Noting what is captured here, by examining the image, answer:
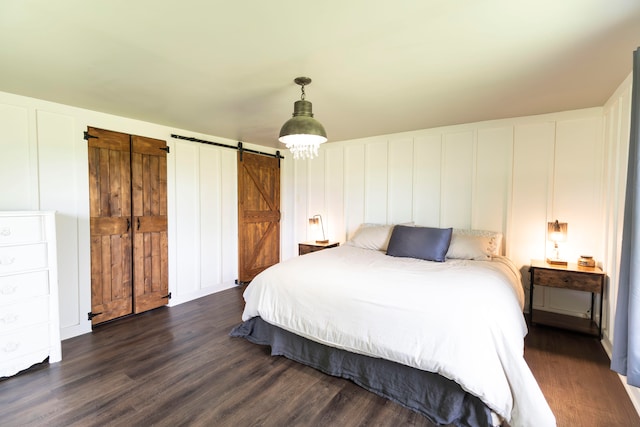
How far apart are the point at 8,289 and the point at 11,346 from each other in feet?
1.42

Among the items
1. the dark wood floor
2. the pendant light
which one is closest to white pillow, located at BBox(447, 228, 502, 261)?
the dark wood floor

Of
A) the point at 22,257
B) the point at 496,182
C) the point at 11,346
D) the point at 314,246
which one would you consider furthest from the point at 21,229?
the point at 496,182

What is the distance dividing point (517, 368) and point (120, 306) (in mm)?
3757

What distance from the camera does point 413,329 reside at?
1813mm

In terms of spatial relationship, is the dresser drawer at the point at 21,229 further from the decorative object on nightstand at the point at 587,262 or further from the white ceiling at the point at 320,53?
the decorative object on nightstand at the point at 587,262

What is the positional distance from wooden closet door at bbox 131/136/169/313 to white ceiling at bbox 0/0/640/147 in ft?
Answer: 2.11

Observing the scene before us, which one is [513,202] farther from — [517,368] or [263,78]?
[263,78]

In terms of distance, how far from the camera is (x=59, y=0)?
4.60 feet

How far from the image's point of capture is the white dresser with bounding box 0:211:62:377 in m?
2.22

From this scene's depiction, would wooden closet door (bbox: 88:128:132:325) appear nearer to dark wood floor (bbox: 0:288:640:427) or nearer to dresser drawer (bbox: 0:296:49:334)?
dark wood floor (bbox: 0:288:640:427)

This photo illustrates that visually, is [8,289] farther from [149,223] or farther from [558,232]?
[558,232]

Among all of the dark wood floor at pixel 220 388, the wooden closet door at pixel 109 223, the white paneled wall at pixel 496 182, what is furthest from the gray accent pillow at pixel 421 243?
the wooden closet door at pixel 109 223

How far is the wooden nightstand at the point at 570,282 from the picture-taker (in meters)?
2.72

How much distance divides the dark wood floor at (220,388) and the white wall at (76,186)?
0.82 metres
